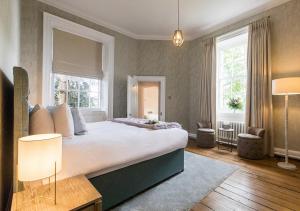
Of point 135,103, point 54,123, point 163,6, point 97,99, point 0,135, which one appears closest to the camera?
point 0,135

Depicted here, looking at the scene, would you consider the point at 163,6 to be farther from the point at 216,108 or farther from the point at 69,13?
the point at 216,108

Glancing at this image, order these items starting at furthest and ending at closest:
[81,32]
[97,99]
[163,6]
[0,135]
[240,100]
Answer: [97,99] < [240,100] < [81,32] < [163,6] < [0,135]

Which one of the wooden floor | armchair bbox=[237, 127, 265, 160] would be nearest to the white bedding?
the wooden floor

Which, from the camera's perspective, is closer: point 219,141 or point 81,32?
point 81,32

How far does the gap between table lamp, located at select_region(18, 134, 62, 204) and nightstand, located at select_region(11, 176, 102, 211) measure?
202 millimetres

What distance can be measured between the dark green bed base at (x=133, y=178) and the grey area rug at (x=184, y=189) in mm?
93

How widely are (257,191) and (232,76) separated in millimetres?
3307

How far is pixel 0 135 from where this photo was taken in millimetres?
1198

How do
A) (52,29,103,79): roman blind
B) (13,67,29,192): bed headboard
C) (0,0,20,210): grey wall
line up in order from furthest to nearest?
(52,29,103,79): roman blind < (0,0,20,210): grey wall < (13,67,29,192): bed headboard

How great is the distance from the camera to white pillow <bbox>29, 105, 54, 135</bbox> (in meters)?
1.50

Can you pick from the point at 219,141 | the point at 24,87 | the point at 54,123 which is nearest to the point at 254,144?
the point at 219,141

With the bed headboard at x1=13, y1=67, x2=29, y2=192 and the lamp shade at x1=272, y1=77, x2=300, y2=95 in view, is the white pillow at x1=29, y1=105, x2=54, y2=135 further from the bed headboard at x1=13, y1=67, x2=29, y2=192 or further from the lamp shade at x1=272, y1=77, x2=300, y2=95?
the lamp shade at x1=272, y1=77, x2=300, y2=95

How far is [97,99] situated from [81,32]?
182cm

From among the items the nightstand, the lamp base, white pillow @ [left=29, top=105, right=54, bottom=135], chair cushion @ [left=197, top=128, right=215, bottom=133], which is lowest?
the lamp base
